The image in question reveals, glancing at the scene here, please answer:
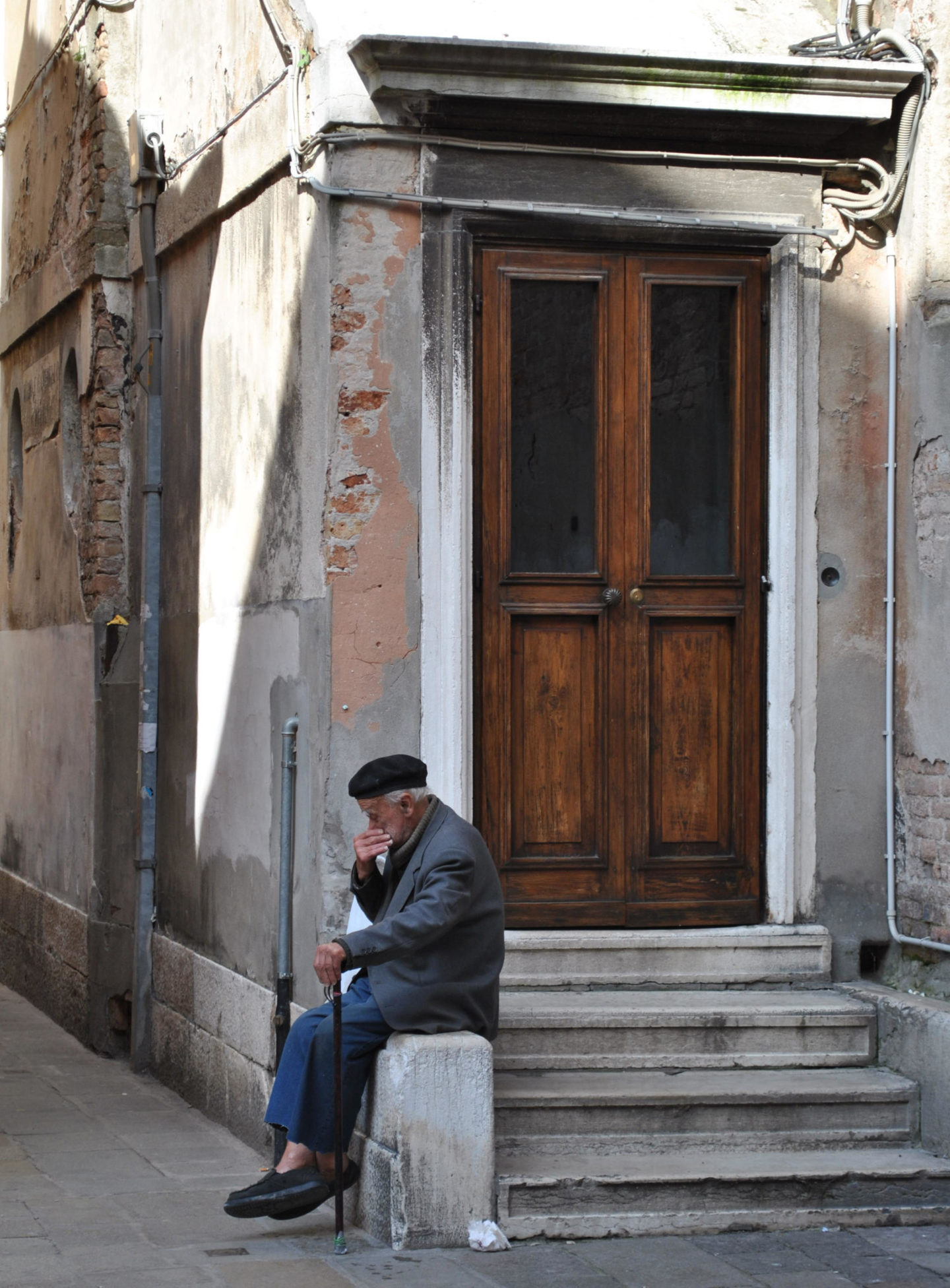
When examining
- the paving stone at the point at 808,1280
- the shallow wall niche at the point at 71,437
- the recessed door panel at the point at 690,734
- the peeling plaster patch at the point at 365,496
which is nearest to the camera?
the paving stone at the point at 808,1280

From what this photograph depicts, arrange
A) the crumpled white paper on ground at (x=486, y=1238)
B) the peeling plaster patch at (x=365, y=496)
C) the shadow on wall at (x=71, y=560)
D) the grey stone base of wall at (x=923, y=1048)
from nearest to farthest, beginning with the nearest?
the crumpled white paper on ground at (x=486, y=1238), the grey stone base of wall at (x=923, y=1048), the peeling plaster patch at (x=365, y=496), the shadow on wall at (x=71, y=560)

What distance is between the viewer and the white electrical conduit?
709 cm

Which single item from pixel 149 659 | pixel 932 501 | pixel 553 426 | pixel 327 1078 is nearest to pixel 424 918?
pixel 327 1078

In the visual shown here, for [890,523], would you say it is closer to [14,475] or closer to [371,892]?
[371,892]

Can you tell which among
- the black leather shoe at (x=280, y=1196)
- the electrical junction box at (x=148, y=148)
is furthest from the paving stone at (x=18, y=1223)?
the electrical junction box at (x=148, y=148)

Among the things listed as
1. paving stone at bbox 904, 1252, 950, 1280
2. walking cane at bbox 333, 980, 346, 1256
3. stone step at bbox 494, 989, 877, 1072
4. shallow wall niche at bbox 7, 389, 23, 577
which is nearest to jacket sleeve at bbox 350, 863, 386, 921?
Result: walking cane at bbox 333, 980, 346, 1256

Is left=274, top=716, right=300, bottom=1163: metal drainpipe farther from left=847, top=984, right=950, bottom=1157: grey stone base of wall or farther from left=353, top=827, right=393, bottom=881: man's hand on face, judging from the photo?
left=847, top=984, right=950, bottom=1157: grey stone base of wall

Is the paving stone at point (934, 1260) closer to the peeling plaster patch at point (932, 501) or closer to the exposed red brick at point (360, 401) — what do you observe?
the peeling plaster patch at point (932, 501)

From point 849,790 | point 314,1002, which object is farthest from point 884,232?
point 314,1002

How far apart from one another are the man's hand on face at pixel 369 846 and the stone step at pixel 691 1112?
0.90m

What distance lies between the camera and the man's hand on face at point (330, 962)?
5.80 meters

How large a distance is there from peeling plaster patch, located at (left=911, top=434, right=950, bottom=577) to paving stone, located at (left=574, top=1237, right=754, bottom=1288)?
266cm

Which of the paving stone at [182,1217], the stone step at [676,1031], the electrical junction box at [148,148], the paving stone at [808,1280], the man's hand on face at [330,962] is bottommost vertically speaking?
the paving stone at [182,1217]

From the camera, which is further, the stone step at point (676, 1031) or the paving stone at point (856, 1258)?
the stone step at point (676, 1031)
